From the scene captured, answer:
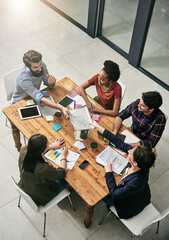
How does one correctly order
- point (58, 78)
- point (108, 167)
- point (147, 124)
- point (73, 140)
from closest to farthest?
point (108, 167) → point (73, 140) → point (147, 124) → point (58, 78)

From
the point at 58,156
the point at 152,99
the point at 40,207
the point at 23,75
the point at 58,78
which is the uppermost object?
the point at 152,99

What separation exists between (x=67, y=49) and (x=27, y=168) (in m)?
3.78

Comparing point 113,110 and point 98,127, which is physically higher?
point 98,127

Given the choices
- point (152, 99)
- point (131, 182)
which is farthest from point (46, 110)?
point (131, 182)

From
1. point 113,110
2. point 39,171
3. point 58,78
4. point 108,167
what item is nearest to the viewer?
point 39,171

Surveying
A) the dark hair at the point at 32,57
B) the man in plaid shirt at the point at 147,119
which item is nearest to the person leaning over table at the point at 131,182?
the man in plaid shirt at the point at 147,119

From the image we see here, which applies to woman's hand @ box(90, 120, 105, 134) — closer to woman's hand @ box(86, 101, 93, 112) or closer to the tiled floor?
woman's hand @ box(86, 101, 93, 112)

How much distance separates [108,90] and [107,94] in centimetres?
7

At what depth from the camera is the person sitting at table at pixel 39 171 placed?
9.90 ft

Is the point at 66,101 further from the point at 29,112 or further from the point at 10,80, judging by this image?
the point at 10,80

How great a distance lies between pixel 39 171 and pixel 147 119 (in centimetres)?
150

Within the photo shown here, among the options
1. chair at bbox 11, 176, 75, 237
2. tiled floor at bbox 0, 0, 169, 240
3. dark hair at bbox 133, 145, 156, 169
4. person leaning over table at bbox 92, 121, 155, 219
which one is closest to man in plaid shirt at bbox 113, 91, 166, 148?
person leaning over table at bbox 92, 121, 155, 219

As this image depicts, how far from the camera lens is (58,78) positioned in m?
5.70

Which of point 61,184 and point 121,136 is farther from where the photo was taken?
point 121,136
